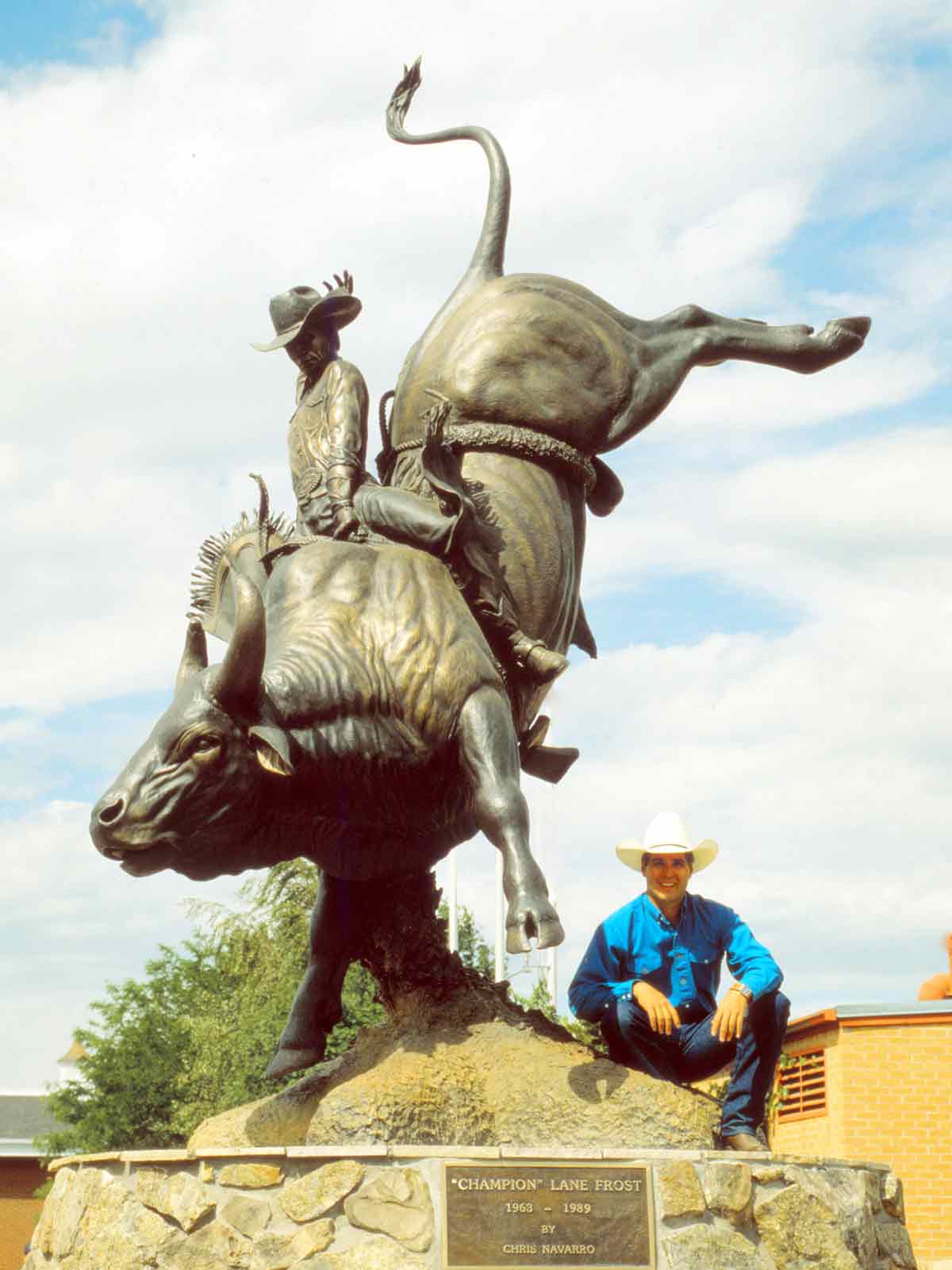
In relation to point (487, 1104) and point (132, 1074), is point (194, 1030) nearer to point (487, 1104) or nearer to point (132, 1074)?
point (132, 1074)

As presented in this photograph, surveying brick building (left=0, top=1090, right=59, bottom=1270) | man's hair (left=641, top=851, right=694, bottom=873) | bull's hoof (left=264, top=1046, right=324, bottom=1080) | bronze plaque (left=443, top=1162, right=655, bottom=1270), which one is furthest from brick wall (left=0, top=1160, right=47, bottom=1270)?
bronze plaque (left=443, top=1162, right=655, bottom=1270)

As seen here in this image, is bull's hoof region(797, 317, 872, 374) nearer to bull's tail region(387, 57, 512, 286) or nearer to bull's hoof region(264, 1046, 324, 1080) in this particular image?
bull's tail region(387, 57, 512, 286)

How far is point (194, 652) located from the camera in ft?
22.1

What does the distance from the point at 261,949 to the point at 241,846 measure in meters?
19.1

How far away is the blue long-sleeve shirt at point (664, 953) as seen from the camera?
6719mm

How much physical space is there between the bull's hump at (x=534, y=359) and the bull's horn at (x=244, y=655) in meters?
Answer: 2.44

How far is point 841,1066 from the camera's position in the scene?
1808cm

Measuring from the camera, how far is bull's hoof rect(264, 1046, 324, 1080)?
7.31m

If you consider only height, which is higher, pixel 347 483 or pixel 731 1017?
pixel 347 483

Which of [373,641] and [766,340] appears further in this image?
[766,340]

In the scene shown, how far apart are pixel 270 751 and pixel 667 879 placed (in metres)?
1.76

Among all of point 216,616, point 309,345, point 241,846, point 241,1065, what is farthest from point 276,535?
point 241,1065

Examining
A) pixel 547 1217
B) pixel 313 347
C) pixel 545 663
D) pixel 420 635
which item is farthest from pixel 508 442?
pixel 547 1217

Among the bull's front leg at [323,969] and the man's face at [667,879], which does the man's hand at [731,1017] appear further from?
the bull's front leg at [323,969]
